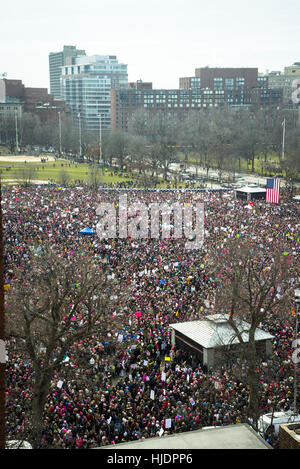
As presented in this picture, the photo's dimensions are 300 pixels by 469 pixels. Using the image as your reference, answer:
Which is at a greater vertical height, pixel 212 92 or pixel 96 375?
pixel 212 92

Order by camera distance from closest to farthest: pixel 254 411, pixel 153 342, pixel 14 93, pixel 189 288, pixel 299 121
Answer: pixel 254 411, pixel 153 342, pixel 189 288, pixel 299 121, pixel 14 93

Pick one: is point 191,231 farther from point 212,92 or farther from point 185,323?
point 212,92

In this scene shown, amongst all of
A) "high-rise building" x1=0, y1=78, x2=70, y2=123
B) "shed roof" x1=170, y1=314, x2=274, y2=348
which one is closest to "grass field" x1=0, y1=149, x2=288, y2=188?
"shed roof" x1=170, y1=314, x2=274, y2=348

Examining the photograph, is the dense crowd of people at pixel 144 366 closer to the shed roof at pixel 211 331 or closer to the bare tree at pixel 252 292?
the shed roof at pixel 211 331

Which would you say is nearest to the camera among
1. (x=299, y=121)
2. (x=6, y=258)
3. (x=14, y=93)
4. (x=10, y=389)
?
(x=10, y=389)

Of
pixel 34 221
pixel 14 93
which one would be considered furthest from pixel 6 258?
pixel 14 93

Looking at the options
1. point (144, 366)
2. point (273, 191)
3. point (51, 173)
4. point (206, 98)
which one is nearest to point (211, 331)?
point (144, 366)
